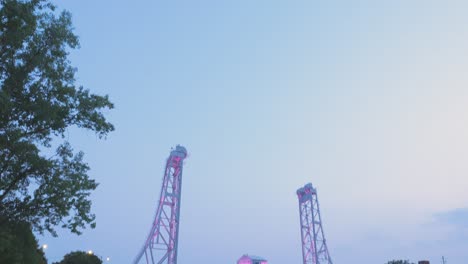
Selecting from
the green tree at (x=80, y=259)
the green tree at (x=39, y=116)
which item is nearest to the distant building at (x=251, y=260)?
the green tree at (x=80, y=259)

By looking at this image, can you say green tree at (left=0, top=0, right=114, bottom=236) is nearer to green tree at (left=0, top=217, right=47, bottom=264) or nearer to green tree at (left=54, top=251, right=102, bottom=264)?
green tree at (left=0, top=217, right=47, bottom=264)

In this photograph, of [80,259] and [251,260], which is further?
[251,260]

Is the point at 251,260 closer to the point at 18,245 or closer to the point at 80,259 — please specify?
the point at 80,259

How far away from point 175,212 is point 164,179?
6414 millimetres

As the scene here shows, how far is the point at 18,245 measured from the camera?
55.1 ft

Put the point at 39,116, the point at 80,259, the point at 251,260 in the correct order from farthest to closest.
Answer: the point at 251,260 → the point at 80,259 → the point at 39,116

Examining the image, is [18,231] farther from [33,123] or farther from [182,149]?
[182,149]

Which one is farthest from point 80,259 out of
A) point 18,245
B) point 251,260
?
point 251,260

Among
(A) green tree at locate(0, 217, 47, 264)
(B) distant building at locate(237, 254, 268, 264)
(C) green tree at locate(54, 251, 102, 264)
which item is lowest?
(A) green tree at locate(0, 217, 47, 264)

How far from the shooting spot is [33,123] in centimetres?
1684

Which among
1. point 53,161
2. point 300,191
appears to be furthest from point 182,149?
point 53,161

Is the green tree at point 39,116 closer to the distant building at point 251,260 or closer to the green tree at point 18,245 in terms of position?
the green tree at point 18,245

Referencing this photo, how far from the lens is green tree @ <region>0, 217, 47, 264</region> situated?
1645 centimetres

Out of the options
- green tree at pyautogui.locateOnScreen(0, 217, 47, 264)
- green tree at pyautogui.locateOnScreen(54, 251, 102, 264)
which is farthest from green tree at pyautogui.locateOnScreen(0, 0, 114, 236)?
green tree at pyautogui.locateOnScreen(54, 251, 102, 264)
